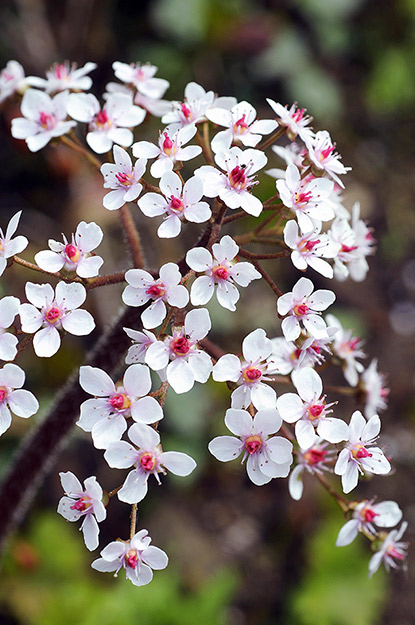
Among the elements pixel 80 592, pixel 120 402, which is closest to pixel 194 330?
pixel 120 402

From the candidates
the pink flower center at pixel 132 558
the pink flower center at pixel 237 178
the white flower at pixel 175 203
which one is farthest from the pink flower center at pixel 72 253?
the pink flower center at pixel 132 558

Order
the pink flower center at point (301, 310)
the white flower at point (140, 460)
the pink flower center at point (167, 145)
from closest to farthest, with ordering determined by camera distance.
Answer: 1. the white flower at point (140, 460)
2. the pink flower center at point (301, 310)
3. the pink flower center at point (167, 145)

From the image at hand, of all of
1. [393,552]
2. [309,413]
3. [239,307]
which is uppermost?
[309,413]

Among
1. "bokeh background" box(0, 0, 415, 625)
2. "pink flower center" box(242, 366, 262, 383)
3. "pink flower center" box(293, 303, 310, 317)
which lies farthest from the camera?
"bokeh background" box(0, 0, 415, 625)

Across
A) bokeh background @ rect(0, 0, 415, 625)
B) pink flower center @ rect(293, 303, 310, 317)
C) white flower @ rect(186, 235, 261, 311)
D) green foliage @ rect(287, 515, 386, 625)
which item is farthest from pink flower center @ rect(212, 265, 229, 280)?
green foliage @ rect(287, 515, 386, 625)

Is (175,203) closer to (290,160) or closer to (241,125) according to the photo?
(241,125)

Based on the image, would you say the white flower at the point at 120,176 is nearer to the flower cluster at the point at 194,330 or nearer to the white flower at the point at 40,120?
the flower cluster at the point at 194,330

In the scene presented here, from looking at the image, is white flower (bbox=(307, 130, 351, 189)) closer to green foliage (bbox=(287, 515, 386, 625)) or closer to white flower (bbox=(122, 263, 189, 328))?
white flower (bbox=(122, 263, 189, 328))
